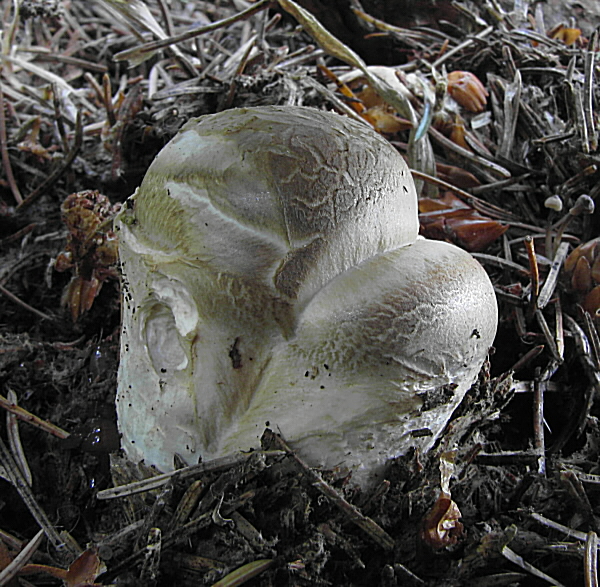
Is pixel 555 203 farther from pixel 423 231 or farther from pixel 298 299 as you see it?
pixel 298 299

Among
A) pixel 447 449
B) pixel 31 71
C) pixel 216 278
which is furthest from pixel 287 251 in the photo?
pixel 31 71

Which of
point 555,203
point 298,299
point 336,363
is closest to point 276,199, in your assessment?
point 298,299

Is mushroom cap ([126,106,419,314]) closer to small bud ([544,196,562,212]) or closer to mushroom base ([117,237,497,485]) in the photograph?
mushroom base ([117,237,497,485])

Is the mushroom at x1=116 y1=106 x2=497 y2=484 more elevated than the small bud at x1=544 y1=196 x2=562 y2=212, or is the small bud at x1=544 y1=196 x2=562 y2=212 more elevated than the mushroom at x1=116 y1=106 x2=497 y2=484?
the mushroom at x1=116 y1=106 x2=497 y2=484

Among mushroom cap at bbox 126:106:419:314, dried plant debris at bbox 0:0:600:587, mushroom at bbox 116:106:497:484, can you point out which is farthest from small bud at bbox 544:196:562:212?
mushroom cap at bbox 126:106:419:314

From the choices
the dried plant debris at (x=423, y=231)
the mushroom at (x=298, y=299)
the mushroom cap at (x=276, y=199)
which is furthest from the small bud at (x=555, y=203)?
the mushroom cap at (x=276, y=199)

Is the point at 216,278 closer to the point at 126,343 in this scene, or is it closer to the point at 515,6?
the point at 126,343

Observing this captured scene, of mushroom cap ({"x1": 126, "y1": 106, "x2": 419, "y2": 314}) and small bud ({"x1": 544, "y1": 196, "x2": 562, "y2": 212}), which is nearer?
mushroom cap ({"x1": 126, "y1": 106, "x2": 419, "y2": 314})
